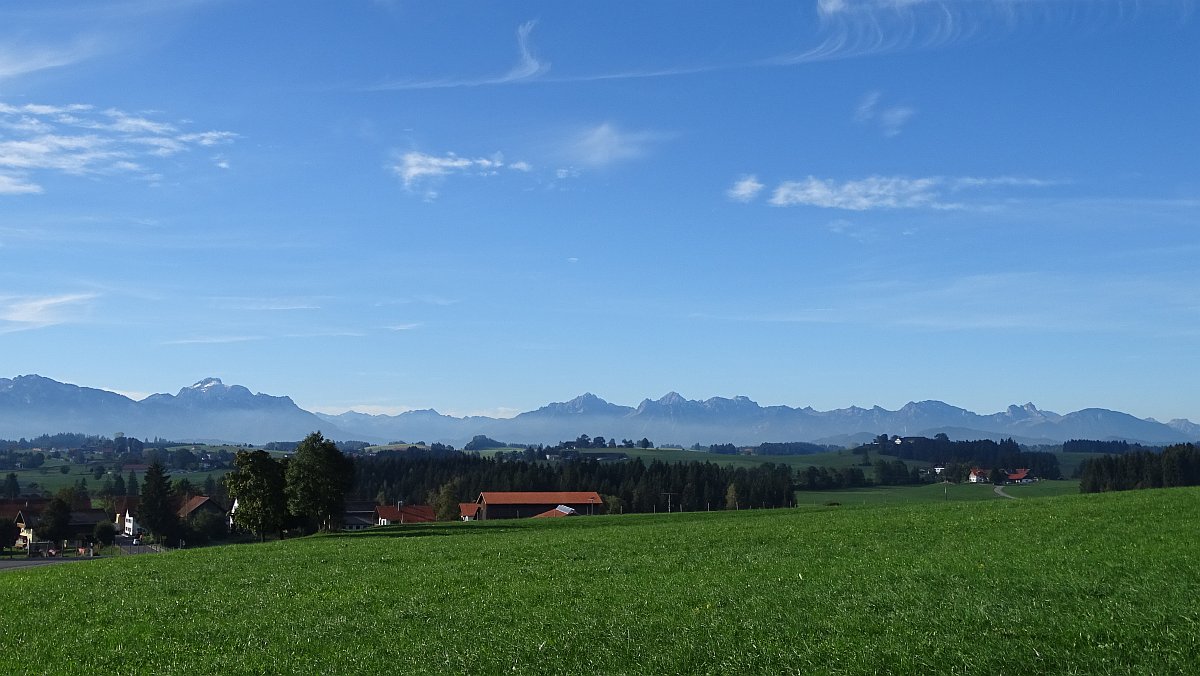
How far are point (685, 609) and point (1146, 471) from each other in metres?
149

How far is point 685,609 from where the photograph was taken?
21734mm

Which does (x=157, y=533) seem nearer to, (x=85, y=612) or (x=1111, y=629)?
(x=85, y=612)

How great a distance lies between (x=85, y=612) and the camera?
26.8 m

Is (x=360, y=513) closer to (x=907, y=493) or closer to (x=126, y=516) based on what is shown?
(x=126, y=516)

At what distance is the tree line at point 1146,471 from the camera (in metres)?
145

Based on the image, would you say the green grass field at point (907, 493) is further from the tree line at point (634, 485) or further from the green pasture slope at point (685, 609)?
the green pasture slope at point (685, 609)

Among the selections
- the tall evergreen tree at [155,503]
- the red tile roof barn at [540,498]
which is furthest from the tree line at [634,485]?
the tall evergreen tree at [155,503]

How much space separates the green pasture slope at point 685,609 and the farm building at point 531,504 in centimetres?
12160

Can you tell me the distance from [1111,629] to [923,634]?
318cm

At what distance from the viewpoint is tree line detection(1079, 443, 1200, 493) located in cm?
14462

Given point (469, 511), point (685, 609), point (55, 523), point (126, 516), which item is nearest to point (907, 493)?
point (469, 511)

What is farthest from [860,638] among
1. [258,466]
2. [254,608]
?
[258,466]

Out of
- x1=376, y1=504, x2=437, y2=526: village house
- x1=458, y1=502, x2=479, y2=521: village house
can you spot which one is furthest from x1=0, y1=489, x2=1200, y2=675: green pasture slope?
x1=458, y1=502, x2=479, y2=521: village house

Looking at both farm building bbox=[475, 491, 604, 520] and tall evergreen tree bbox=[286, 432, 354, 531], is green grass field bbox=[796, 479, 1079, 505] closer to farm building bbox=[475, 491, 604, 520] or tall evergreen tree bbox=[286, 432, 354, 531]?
farm building bbox=[475, 491, 604, 520]
